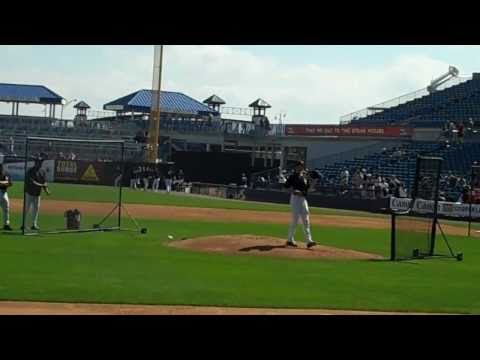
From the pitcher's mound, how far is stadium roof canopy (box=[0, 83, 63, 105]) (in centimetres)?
6006

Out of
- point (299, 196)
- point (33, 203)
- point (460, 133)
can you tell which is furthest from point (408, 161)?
point (33, 203)

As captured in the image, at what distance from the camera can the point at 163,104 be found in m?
75.2

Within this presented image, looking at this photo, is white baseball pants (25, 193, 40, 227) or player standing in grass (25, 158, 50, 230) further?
white baseball pants (25, 193, 40, 227)

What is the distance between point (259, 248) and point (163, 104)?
60.7m

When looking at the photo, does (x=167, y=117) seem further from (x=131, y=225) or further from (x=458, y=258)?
(x=458, y=258)

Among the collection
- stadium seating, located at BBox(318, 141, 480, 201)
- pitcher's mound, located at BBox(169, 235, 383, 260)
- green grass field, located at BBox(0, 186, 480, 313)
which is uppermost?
stadium seating, located at BBox(318, 141, 480, 201)

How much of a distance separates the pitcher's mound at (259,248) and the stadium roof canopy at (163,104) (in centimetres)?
5567

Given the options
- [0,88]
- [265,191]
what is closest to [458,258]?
[265,191]

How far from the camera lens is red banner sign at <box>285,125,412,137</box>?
2078 inches

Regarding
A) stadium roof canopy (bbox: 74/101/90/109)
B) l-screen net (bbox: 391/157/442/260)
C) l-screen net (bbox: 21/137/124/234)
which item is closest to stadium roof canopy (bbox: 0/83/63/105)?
stadium roof canopy (bbox: 74/101/90/109)

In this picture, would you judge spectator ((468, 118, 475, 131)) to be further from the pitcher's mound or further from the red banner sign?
the pitcher's mound

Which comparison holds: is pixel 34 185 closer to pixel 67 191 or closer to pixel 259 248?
pixel 259 248

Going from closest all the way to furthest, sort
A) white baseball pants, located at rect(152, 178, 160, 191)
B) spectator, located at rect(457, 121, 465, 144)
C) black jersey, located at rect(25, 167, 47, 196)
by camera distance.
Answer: black jersey, located at rect(25, 167, 47, 196) < spectator, located at rect(457, 121, 465, 144) < white baseball pants, located at rect(152, 178, 160, 191)

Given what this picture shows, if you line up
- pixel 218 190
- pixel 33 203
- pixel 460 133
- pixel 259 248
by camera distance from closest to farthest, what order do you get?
pixel 259 248
pixel 33 203
pixel 460 133
pixel 218 190
